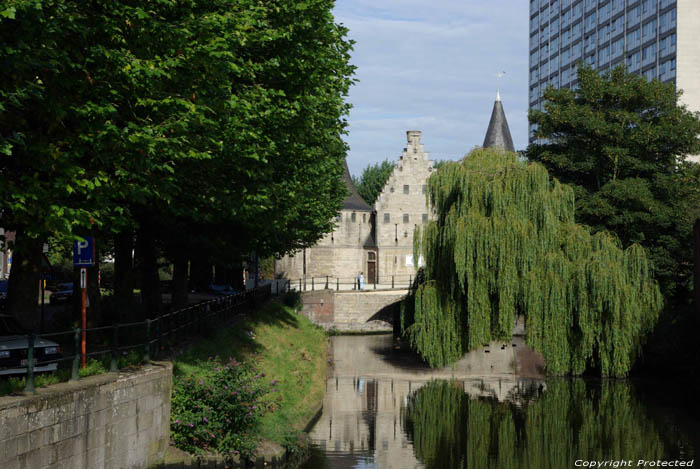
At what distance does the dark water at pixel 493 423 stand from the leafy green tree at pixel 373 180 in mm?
64120

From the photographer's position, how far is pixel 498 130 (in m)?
80.1

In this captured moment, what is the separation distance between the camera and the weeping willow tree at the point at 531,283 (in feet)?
86.9

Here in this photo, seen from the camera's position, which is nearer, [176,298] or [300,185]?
[300,185]

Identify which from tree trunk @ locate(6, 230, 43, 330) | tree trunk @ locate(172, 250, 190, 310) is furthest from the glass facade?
tree trunk @ locate(6, 230, 43, 330)

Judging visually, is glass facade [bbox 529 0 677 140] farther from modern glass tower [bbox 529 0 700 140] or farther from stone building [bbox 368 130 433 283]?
stone building [bbox 368 130 433 283]

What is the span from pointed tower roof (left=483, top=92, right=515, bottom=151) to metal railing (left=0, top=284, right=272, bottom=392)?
51.5m

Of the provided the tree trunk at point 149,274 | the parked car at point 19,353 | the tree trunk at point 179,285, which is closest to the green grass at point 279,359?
the tree trunk at point 179,285

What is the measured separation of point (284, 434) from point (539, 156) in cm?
2625

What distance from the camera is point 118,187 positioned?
1380 cm

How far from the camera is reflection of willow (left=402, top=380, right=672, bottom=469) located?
64.2 feet

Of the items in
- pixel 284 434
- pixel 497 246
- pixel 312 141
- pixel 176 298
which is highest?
pixel 312 141

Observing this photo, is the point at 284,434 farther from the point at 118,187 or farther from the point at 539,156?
the point at 539,156

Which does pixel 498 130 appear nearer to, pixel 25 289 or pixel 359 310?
pixel 359 310

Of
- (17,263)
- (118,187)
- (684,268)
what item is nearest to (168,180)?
(118,187)
